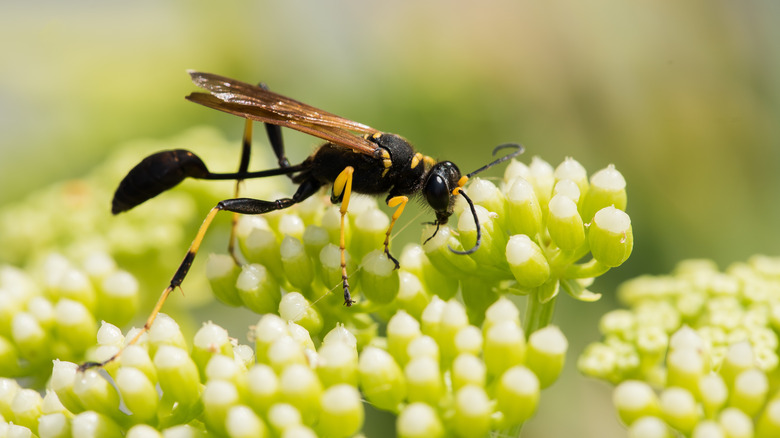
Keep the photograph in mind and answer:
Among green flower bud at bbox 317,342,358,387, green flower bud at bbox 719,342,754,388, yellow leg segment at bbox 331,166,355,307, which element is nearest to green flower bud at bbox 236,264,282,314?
yellow leg segment at bbox 331,166,355,307

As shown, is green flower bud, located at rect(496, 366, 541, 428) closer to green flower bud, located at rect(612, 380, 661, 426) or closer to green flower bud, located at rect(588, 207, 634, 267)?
green flower bud, located at rect(612, 380, 661, 426)

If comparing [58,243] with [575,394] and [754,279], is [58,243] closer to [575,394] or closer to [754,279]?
[575,394]

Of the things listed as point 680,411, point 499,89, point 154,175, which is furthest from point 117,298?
point 499,89

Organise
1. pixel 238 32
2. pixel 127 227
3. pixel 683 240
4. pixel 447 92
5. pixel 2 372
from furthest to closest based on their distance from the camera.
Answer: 1. pixel 238 32
2. pixel 447 92
3. pixel 683 240
4. pixel 127 227
5. pixel 2 372

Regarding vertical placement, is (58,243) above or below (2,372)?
above

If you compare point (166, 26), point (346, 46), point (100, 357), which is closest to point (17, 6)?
point (166, 26)
